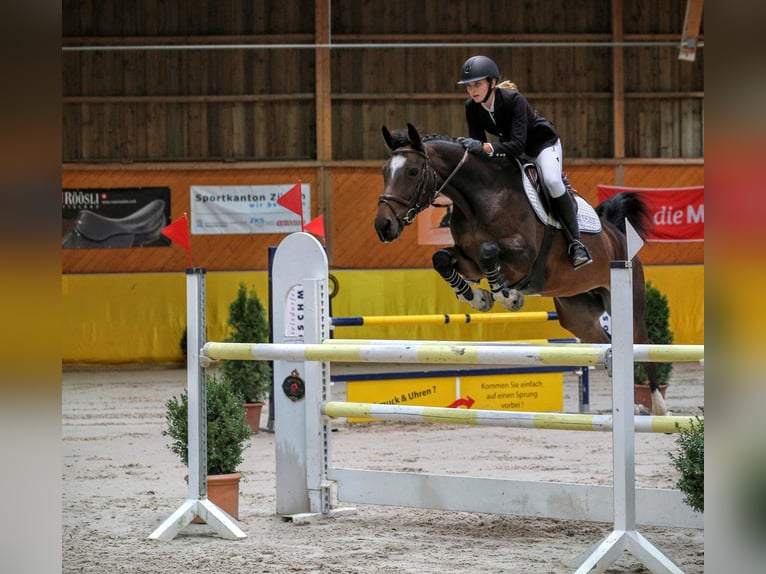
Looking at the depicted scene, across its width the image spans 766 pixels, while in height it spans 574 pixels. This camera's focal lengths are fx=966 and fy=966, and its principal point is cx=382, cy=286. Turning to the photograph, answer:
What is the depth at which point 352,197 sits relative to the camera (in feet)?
40.1

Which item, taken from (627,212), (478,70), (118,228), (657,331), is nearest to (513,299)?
(478,70)

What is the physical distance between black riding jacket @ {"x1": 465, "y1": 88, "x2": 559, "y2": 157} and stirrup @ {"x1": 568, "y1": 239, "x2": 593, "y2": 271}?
0.46 metres

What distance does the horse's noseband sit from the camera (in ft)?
13.1

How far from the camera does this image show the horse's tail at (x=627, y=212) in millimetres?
5328

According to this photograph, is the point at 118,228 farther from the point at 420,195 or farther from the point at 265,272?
the point at 420,195

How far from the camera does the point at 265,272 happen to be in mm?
11875

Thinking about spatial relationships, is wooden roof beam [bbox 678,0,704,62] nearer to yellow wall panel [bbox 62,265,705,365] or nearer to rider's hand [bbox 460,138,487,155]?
yellow wall panel [bbox 62,265,705,365]

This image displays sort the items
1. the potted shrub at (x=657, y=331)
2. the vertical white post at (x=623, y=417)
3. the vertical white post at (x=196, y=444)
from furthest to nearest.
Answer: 1. the potted shrub at (x=657, y=331)
2. the vertical white post at (x=196, y=444)
3. the vertical white post at (x=623, y=417)

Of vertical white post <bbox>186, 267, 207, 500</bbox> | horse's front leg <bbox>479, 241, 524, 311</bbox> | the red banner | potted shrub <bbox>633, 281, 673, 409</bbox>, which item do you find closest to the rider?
horse's front leg <bbox>479, 241, 524, 311</bbox>

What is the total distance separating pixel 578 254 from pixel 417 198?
0.84m

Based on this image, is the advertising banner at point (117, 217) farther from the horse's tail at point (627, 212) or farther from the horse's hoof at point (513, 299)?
the horse's hoof at point (513, 299)

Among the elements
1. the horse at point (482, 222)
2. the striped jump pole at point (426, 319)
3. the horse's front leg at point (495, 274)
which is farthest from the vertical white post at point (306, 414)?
the striped jump pole at point (426, 319)

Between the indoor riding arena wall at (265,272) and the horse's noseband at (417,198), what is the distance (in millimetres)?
7143

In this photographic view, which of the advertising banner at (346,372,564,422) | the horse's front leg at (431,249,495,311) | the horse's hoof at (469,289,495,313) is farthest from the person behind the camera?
the advertising banner at (346,372,564,422)
